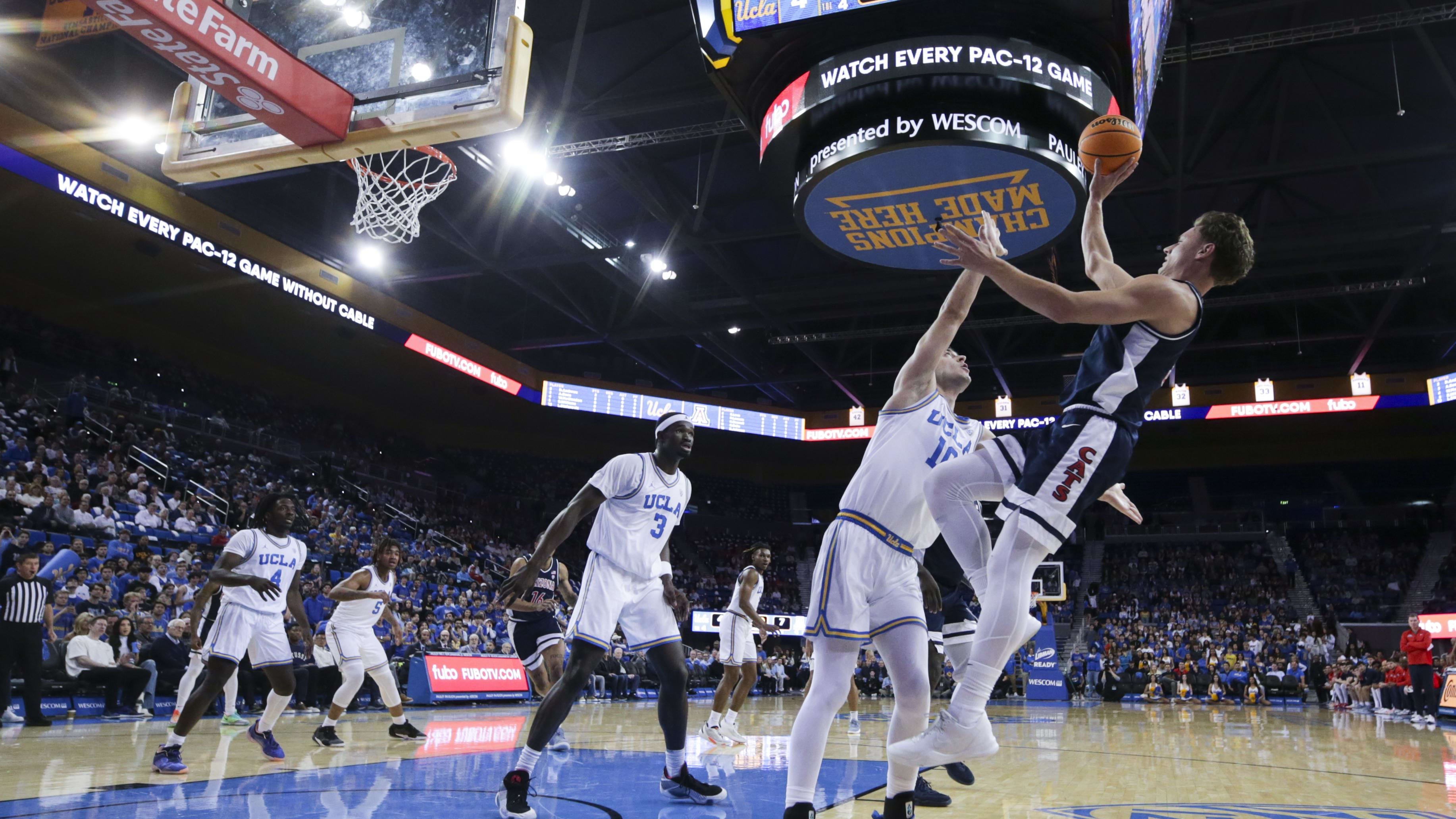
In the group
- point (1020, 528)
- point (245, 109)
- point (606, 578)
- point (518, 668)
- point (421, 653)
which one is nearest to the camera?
point (1020, 528)

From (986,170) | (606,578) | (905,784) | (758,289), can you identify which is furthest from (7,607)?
(758,289)

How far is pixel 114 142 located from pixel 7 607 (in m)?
9.85

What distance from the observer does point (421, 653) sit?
14000 mm

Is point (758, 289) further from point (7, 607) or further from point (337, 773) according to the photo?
point (337, 773)

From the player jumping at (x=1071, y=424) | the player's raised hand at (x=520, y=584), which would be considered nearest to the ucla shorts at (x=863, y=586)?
the player jumping at (x=1071, y=424)

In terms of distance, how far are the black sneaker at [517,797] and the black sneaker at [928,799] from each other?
1.83 meters

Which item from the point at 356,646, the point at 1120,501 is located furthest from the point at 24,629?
the point at 1120,501

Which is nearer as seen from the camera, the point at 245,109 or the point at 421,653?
the point at 245,109

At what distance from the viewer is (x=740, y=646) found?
29.2 ft

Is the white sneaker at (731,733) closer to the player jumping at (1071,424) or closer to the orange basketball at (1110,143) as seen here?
the player jumping at (1071,424)

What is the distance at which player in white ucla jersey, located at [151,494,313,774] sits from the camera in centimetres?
614

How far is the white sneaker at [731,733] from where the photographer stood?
340 inches

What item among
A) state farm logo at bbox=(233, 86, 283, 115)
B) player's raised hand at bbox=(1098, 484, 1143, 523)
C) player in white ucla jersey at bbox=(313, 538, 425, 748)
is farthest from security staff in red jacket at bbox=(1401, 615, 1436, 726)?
state farm logo at bbox=(233, 86, 283, 115)

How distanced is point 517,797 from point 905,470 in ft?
7.01
